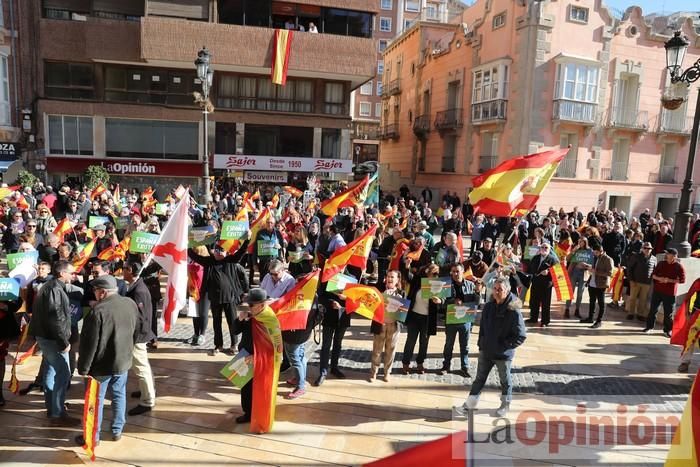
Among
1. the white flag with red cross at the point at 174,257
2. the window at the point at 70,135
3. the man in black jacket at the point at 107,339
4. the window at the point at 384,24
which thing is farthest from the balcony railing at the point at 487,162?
the window at the point at 384,24

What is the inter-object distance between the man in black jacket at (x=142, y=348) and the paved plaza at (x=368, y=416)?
5.8 inches

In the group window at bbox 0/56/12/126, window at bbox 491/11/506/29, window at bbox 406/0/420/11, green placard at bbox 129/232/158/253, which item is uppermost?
window at bbox 406/0/420/11

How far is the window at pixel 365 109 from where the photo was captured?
5769cm

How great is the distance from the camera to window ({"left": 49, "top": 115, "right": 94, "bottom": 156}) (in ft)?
88.2

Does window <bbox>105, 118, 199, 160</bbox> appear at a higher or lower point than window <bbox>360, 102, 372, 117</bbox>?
lower

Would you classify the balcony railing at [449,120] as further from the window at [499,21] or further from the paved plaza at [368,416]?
the paved plaza at [368,416]

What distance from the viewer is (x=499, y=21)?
26984 mm

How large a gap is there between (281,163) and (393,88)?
15.3 metres

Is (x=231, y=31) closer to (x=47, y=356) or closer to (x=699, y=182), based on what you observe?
(x=47, y=356)

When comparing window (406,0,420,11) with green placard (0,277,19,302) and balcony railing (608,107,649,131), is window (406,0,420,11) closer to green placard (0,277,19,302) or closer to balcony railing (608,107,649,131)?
balcony railing (608,107,649,131)

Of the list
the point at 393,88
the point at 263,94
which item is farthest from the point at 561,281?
the point at 393,88

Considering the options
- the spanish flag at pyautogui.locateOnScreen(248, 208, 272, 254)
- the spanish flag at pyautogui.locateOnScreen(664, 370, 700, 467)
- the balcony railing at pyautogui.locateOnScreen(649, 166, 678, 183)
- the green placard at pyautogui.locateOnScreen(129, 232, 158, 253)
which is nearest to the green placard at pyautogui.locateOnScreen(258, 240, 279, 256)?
the spanish flag at pyautogui.locateOnScreen(248, 208, 272, 254)

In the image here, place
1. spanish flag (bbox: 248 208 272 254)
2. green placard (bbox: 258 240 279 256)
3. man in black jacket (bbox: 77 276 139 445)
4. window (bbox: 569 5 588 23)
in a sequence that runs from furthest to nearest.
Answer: window (bbox: 569 5 588 23)
spanish flag (bbox: 248 208 272 254)
green placard (bbox: 258 240 279 256)
man in black jacket (bbox: 77 276 139 445)

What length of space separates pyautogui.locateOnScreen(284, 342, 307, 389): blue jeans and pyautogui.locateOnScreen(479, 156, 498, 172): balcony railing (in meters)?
23.0
